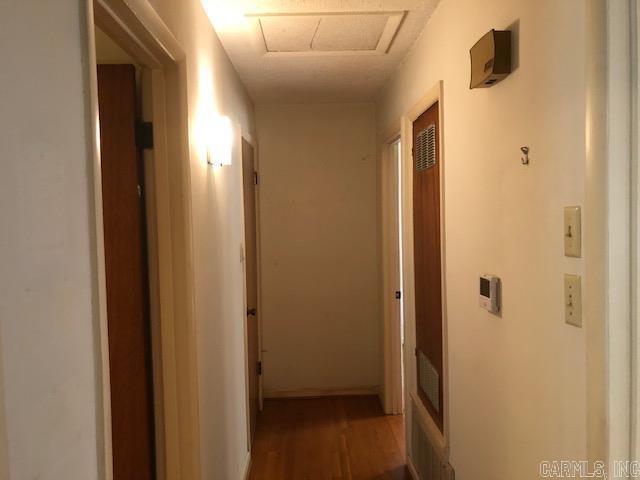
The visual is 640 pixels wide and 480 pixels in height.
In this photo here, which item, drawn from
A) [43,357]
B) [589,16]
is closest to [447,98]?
[589,16]

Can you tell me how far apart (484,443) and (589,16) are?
A: 1.34 metres

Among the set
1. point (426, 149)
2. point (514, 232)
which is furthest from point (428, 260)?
point (514, 232)

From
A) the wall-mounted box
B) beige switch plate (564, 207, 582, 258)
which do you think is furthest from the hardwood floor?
the wall-mounted box

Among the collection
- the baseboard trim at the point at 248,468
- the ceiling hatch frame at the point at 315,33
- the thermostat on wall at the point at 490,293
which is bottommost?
the baseboard trim at the point at 248,468

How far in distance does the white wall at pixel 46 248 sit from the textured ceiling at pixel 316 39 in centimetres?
135

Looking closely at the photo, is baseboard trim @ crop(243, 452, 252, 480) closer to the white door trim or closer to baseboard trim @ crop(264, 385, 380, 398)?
baseboard trim @ crop(264, 385, 380, 398)

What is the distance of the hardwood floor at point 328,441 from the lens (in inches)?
116

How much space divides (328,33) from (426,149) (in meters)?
0.75

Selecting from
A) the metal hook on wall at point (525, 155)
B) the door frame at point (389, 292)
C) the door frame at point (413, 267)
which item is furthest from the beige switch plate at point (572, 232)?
the door frame at point (389, 292)

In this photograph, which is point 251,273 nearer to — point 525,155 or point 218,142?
point 218,142

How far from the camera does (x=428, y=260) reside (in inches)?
94.8

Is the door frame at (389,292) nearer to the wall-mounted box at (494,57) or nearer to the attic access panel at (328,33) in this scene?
the attic access panel at (328,33)

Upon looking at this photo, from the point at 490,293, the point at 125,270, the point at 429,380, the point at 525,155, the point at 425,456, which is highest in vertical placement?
the point at 525,155

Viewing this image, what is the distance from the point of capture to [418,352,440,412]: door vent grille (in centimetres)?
230
